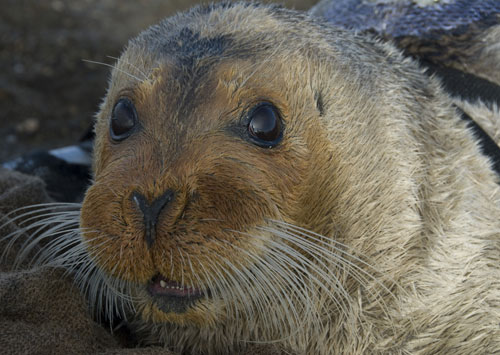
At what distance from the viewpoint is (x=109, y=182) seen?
7.16ft

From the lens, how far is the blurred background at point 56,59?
20.9ft

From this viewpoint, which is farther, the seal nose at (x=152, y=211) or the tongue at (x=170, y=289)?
the tongue at (x=170, y=289)

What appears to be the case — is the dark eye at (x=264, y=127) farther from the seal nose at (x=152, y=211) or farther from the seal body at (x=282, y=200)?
the seal nose at (x=152, y=211)

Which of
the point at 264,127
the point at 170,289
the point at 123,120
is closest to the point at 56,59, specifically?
the point at 123,120

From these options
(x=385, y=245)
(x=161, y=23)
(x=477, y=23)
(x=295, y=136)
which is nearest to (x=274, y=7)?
(x=161, y=23)

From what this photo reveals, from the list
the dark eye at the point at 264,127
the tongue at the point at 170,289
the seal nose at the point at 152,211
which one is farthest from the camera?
the dark eye at the point at 264,127

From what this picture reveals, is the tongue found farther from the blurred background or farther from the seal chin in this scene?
the blurred background

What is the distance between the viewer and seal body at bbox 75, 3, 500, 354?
212 centimetres

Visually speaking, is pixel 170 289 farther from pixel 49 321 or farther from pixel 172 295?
pixel 49 321

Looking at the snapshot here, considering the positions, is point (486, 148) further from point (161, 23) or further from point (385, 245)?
point (161, 23)

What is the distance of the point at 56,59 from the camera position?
7.51 metres

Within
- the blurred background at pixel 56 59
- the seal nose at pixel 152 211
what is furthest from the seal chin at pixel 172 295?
the blurred background at pixel 56 59

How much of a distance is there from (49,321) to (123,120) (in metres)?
0.80

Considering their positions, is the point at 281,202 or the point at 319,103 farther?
the point at 319,103
